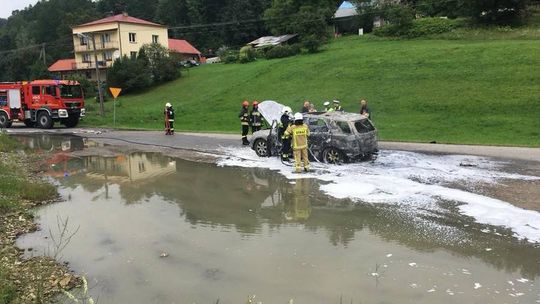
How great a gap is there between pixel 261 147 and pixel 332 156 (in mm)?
2761

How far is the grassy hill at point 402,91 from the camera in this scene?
2153cm

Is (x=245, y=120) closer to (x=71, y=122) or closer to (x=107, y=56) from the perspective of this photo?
(x=71, y=122)

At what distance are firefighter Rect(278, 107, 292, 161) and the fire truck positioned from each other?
60.4ft

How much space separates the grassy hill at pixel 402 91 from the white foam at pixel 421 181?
210 inches

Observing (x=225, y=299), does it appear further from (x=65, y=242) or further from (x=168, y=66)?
(x=168, y=66)

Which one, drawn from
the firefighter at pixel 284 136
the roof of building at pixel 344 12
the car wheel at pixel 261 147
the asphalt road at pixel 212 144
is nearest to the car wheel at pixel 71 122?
the asphalt road at pixel 212 144

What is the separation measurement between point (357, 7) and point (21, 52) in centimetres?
5443

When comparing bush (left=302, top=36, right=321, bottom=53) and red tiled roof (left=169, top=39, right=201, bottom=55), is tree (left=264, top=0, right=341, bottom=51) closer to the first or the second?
bush (left=302, top=36, right=321, bottom=53)

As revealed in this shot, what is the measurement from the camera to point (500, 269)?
20.9 feet

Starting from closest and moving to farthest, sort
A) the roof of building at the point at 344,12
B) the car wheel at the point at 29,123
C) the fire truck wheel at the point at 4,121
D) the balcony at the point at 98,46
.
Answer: the car wheel at the point at 29,123 → the fire truck wheel at the point at 4,121 → the roof of building at the point at 344,12 → the balcony at the point at 98,46

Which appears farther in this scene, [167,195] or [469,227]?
[167,195]

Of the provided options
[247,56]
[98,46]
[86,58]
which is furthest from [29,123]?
[86,58]

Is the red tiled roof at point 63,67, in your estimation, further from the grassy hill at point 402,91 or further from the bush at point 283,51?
the bush at point 283,51

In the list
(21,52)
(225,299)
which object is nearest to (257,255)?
(225,299)
